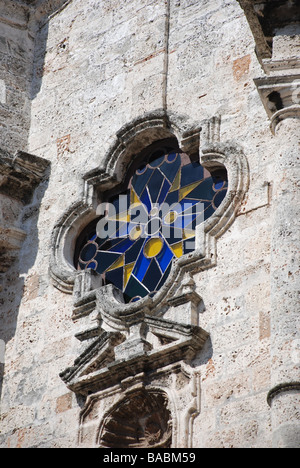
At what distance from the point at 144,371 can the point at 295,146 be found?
6.93ft

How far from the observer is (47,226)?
11.3 m

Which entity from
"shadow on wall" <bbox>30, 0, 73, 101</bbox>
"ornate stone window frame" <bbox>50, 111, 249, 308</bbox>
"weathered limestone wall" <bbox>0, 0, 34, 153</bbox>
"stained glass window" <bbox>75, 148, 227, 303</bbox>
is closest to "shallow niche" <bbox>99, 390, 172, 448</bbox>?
"ornate stone window frame" <bbox>50, 111, 249, 308</bbox>

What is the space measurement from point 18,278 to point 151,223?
1.40 metres

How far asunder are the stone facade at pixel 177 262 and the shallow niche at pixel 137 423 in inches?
0.5

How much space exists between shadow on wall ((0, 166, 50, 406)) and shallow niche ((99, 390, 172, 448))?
1193 mm

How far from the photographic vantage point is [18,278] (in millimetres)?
11156

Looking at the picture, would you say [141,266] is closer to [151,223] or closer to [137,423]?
[151,223]

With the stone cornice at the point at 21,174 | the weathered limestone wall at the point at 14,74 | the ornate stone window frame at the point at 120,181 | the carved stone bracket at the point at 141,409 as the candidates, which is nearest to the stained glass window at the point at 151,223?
the ornate stone window frame at the point at 120,181

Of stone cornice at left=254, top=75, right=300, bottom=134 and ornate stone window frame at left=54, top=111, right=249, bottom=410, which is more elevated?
stone cornice at left=254, top=75, right=300, bottom=134

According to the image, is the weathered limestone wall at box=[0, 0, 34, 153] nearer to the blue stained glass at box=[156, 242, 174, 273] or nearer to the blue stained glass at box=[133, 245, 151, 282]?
the blue stained glass at box=[133, 245, 151, 282]

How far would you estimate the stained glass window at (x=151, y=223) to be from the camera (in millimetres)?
10359

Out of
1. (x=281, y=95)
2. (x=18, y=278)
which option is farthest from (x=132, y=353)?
(x=281, y=95)

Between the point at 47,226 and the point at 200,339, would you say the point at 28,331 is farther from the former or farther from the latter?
the point at 200,339

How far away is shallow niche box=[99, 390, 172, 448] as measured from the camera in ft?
30.7
